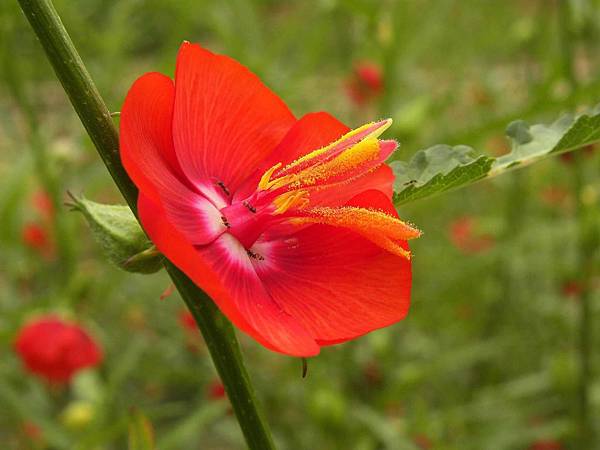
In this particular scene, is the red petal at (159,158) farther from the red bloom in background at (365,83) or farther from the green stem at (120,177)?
the red bloom in background at (365,83)

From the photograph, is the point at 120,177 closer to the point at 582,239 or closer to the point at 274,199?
the point at 274,199

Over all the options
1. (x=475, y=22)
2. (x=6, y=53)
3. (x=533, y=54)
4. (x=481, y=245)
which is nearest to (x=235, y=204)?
(x=6, y=53)

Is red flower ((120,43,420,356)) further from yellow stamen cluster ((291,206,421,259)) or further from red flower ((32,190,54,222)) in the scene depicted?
red flower ((32,190,54,222))

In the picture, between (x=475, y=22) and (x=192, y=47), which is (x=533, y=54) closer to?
(x=475, y=22)

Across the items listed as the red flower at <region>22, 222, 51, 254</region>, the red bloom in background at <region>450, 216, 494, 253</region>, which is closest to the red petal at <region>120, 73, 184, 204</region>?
the red flower at <region>22, 222, 51, 254</region>

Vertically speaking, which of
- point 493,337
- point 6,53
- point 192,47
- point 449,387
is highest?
point 6,53
